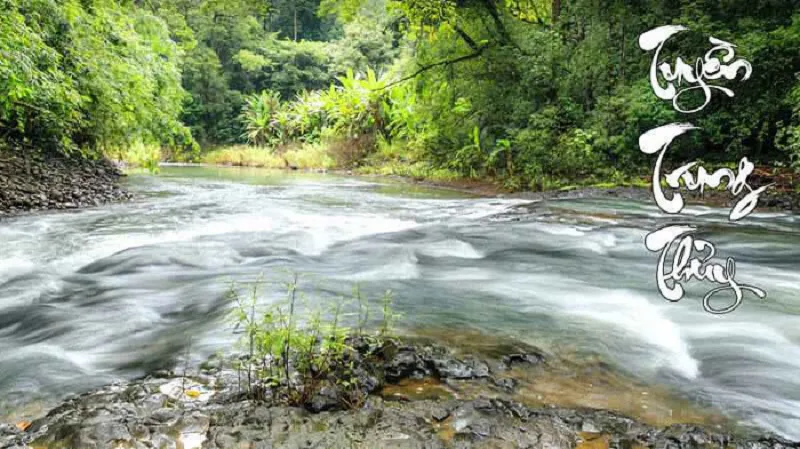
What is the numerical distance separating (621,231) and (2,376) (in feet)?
21.9

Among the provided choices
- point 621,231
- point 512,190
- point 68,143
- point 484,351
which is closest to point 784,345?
point 484,351

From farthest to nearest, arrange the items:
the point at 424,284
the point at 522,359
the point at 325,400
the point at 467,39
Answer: the point at 467,39, the point at 424,284, the point at 522,359, the point at 325,400

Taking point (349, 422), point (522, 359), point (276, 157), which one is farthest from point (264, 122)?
point (349, 422)

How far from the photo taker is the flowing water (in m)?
3.39

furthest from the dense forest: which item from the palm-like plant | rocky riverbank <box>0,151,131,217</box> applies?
the palm-like plant

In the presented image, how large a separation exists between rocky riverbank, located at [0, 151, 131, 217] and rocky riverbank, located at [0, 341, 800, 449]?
22.1 ft

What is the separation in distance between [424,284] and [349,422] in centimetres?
292

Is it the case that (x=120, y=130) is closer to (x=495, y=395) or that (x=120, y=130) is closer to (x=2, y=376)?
(x=2, y=376)

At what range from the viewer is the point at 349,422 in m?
2.49

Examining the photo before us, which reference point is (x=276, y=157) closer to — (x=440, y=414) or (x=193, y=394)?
(x=193, y=394)

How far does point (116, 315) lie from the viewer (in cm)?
441

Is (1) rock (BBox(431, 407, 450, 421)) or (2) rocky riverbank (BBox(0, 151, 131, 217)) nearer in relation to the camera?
(1) rock (BBox(431, 407, 450, 421))

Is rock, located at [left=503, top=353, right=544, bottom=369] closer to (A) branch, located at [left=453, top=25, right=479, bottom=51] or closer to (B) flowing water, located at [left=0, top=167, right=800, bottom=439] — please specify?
(B) flowing water, located at [left=0, top=167, right=800, bottom=439]

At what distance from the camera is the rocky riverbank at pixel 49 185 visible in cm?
869
